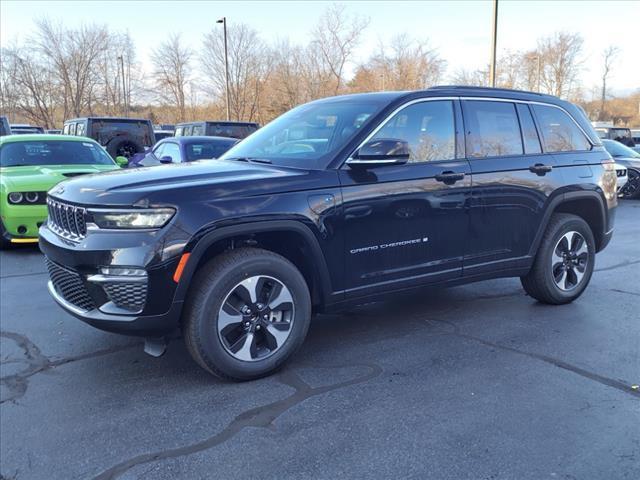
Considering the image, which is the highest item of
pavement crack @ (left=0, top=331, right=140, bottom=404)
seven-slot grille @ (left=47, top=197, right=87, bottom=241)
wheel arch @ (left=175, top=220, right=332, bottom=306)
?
seven-slot grille @ (left=47, top=197, right=87, bottom=241)

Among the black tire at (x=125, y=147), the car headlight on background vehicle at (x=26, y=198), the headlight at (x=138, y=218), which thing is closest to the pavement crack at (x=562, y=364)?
the headlight at (x=138, y=218)

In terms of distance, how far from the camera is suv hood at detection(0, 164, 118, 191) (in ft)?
23.5

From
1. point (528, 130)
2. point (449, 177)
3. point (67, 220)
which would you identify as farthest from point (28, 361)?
point (528, 130)

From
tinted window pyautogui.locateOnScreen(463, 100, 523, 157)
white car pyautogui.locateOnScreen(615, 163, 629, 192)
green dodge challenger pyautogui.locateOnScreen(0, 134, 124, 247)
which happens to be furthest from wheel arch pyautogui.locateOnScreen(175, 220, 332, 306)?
white car pyautogui.locateOnScreen(615, 163, 629, 192)

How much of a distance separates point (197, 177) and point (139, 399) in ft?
4.60

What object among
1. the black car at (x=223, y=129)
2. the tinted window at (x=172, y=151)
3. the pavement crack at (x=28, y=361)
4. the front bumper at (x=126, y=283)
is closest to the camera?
the front bumper at (x=126, y=283)

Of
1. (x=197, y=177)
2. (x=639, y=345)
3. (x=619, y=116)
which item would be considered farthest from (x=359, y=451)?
(x=619, y=116)

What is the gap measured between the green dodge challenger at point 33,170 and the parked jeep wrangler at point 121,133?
5.73m

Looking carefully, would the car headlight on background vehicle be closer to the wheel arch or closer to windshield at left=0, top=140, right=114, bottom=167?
windshield at left=0, top=140, right=114, bottom=167

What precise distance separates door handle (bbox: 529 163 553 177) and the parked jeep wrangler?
1205 cm

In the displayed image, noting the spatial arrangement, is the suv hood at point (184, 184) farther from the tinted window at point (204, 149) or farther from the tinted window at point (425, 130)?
the tinted window at point (204, 149)

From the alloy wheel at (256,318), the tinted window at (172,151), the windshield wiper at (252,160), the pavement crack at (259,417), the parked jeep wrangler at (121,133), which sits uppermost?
the parked jeep wrangler at (121,133)

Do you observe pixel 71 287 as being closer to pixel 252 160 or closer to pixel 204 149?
pixel 252 160

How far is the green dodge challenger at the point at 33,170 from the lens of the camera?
7.14 metres
